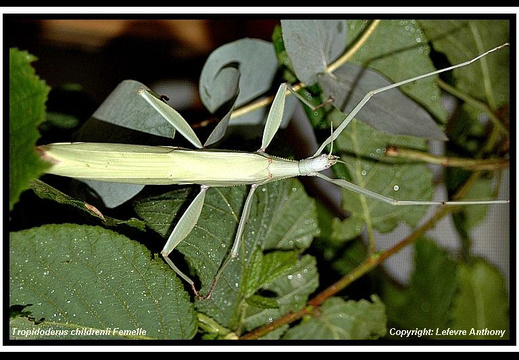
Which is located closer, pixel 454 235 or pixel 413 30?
pixel 413 30

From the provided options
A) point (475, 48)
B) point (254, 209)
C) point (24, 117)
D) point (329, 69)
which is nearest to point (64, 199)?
point (24, 117)

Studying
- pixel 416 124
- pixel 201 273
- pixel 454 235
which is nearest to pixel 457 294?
pixel 454 235

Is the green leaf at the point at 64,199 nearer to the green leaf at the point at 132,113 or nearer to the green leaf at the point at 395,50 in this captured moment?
the green leaf at the point at 132,113

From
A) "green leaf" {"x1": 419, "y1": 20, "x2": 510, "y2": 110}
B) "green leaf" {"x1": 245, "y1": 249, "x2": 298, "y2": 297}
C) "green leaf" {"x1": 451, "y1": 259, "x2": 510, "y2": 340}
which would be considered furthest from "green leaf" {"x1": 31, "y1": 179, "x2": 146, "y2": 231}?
"green leaf" {"x1": 451, "y1": 259, "x2": 510, "y2": 340}

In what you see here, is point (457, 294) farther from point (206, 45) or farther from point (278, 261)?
point (206, 45)

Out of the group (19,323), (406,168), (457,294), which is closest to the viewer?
(19,323)

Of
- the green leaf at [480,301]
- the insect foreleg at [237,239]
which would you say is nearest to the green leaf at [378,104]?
the insect foreleg at [237,239]
